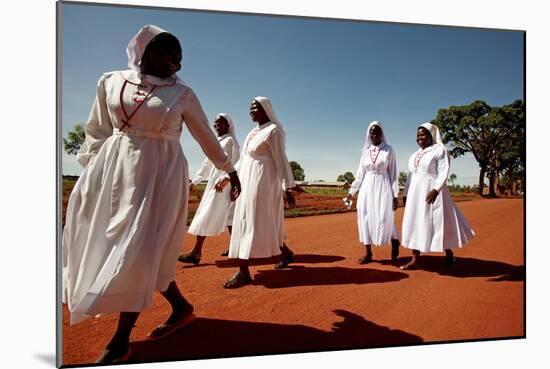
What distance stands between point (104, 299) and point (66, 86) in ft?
5.49

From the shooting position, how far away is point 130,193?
9.86 ft

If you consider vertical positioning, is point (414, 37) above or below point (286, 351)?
above

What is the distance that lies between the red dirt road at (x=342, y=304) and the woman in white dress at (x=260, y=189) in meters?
0.35

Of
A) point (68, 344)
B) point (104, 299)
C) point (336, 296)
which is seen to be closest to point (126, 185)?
point (104, 299)

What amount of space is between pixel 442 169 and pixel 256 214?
2.27 m

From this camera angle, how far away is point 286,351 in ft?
12.5

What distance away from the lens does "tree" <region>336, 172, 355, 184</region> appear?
16.8ft

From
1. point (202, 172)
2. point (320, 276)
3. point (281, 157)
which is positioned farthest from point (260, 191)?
point (320, 276)

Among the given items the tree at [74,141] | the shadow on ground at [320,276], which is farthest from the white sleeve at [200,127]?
the shadow on ground at [320,276]

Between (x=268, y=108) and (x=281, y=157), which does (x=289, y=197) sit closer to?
(x=281, y=157)

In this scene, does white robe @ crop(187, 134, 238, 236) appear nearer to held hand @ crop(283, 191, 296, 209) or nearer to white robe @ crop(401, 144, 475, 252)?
held hand @ crop(283, 191, 296, 209)

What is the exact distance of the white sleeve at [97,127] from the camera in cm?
310

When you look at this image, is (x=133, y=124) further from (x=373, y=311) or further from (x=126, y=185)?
(x=373, y=311)

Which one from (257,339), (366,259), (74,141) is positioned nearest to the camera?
(74,141)
